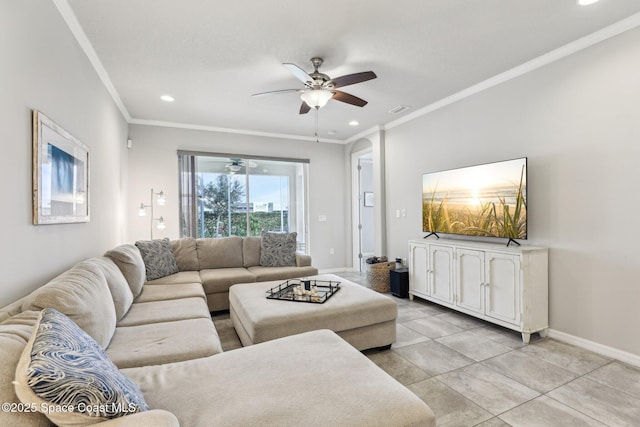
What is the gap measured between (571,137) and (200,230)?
4.89 meters

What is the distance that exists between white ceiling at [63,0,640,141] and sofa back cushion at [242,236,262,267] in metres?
1.96

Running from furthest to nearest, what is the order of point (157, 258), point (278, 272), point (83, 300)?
point (278, 272) < point (157, 258) < point (83, 300)

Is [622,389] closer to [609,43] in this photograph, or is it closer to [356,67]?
[609,43]

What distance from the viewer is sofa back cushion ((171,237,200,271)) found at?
13.0 ft

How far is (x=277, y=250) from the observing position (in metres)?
4.22

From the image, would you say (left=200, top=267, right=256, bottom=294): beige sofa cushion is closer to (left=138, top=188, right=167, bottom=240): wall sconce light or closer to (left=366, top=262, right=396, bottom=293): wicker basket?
(left=138, top=188, right=167, bottom=240): wall sconce light

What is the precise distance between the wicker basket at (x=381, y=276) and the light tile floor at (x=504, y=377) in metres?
1.38

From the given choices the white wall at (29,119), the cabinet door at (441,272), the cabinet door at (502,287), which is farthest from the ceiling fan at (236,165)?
the cabinet door at (502,287)

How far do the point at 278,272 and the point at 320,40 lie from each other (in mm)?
2658

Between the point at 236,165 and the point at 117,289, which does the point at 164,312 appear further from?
the point at 236,165

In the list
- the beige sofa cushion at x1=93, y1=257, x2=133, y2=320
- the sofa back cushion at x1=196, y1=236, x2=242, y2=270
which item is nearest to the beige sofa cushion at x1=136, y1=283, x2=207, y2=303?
the beige sofa cushion at x1=93, y1=257, x2=133, y2=320

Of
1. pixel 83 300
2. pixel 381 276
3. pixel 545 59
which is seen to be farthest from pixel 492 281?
pixel 83 300

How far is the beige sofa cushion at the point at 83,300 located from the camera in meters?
1.38

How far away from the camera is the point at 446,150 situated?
395cm
